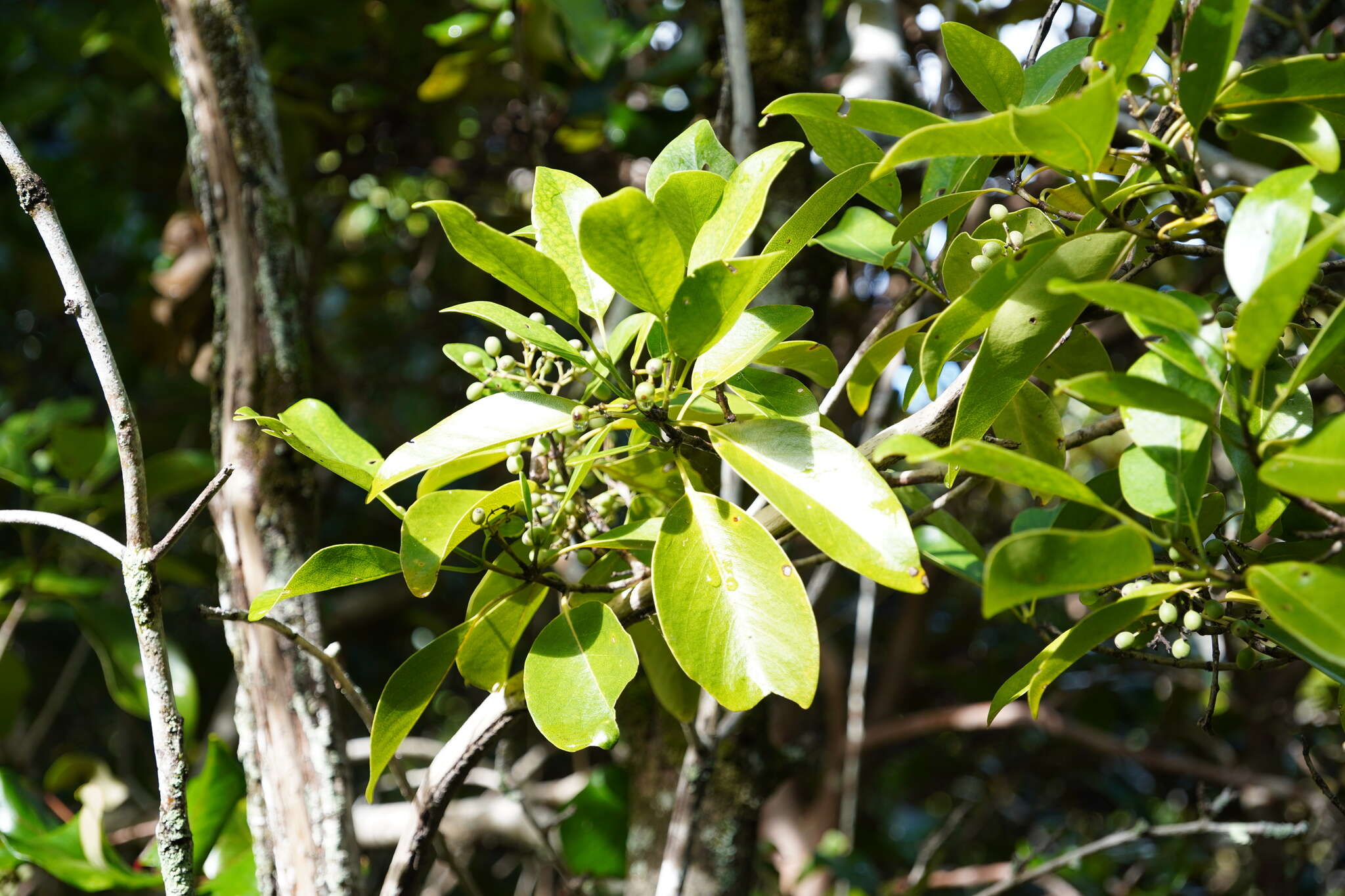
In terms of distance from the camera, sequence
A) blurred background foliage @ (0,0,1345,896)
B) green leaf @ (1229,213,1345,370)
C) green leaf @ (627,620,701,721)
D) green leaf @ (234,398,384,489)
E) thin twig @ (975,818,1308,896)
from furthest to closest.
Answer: blurred background foliage @ (0,0,1345,896) < thin twig @ (975,818,1308,896) < green leaf @ (627,620,701,721) < green leaf @ (234,398,384,489) < green leaf @ (1229,213,1345,370)

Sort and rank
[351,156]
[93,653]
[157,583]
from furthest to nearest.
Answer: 1. [93,653]
2. [351,156]
3. [157,583]

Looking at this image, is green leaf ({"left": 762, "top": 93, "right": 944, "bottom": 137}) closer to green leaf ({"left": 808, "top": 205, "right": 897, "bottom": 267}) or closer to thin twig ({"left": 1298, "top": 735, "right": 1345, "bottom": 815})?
green leaf ({"left": 808, "top": 205, "right": 897, "bottom": 267})

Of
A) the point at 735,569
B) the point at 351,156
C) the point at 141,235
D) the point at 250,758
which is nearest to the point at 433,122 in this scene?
the point at 351,156

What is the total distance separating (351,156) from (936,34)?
1.05m

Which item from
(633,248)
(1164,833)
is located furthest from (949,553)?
(1164,833)

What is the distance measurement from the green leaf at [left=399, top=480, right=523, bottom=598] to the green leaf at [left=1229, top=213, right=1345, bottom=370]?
33 centimetres

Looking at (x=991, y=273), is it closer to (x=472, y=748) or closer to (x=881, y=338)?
(x=881, y=338)

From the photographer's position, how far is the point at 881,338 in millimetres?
569

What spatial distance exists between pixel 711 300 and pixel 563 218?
0.40ft

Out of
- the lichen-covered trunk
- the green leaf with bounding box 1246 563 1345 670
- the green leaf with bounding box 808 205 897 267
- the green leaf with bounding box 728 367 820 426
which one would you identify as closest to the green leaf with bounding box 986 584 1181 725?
the green leaf with bounding box 1246 563 1345 670

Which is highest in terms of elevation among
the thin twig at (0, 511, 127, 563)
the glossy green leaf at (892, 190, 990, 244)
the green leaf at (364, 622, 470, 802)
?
the glossy green leaf at (892, 190, 990, 244)

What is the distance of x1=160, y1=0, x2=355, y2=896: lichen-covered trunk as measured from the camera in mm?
722

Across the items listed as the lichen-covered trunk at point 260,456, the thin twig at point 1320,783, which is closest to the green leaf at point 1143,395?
the thin twig at point 1320,783

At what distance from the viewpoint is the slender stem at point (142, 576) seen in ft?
1.51
